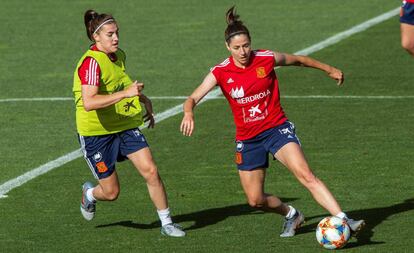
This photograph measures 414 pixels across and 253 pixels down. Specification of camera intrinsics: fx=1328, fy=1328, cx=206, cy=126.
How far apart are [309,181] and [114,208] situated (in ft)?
8.97

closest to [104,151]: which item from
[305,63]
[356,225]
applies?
[305,63]

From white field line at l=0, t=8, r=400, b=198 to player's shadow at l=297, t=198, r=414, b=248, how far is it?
12.1 feet

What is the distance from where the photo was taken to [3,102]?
2044cm

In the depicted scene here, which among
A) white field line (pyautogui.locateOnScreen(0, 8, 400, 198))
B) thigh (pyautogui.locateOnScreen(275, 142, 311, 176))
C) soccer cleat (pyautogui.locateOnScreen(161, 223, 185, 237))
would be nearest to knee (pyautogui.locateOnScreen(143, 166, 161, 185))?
soccer cleat (pyautogui.locateOnScreen(161, 223, 185, 237))

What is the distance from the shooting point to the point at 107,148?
13.2 metres

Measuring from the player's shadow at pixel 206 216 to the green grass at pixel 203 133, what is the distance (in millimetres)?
20

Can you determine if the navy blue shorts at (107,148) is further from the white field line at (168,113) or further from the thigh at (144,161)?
the white field line at (168,113)

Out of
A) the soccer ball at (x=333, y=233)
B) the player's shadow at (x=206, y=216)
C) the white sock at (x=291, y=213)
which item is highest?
the soccer ball at (x=333, y=233)

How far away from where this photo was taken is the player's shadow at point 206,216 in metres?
13.3

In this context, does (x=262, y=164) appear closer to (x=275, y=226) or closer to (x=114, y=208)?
(x=275, y=226)

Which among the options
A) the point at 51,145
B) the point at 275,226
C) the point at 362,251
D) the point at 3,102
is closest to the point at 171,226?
the point at 275,226

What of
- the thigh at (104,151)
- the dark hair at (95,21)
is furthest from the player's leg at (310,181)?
the dark hair at (95,21)

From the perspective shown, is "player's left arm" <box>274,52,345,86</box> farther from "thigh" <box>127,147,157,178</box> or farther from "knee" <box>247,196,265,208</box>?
"thigh" <box>127,147,157,178</box>

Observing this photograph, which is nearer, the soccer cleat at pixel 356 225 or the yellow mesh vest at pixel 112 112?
the soccer cleat at pixel 356 225
